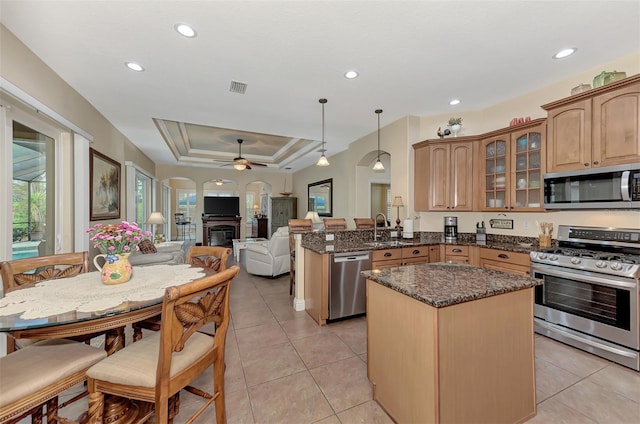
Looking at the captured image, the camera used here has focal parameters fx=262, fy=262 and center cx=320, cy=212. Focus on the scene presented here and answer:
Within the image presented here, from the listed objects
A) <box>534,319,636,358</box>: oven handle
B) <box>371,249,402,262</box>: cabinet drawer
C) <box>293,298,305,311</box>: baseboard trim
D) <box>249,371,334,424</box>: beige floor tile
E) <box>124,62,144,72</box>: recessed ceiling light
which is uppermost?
<box>124,62,144,72</box>: recessed ceiling light

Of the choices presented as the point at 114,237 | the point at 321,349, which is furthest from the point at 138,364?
the point at 321,349

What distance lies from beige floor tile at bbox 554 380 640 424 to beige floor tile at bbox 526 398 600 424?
5 cm

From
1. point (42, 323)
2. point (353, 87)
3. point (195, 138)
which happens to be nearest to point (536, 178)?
point (353, 87)

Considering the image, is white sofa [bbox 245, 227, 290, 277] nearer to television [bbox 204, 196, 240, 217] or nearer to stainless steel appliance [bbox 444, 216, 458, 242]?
stainless steel appliance [bbox 444, 216, 458, 242]

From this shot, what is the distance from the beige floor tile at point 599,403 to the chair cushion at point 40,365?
9.89 ft

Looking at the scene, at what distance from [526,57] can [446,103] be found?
114 cm

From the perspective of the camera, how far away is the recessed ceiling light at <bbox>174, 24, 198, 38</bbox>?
207 centimetres

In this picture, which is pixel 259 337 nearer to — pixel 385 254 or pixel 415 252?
pixel 385 254

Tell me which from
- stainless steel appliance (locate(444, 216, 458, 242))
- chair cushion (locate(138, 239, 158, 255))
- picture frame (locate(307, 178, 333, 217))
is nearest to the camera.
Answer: stainless steel appliance (locate(444, 216, 458, 242))

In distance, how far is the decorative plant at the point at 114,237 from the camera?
176 cm

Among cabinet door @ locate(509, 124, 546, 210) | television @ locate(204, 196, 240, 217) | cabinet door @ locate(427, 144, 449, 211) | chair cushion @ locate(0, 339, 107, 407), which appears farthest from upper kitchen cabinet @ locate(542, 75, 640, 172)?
television @ locate(204, 196, 240, 217)

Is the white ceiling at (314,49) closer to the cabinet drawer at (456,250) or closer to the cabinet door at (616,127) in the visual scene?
the cabinet door at (616,127)

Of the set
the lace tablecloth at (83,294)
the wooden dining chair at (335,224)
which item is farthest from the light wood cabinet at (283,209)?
the lace tablecloth at (83,294)

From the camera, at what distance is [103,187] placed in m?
3.96
